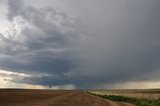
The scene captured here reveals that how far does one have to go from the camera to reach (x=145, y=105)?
119 feet

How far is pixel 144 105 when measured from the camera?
36.5 metres

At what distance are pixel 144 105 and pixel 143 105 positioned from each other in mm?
293

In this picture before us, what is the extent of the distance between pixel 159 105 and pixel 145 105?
1740mm

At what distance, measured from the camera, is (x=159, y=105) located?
35.4 m

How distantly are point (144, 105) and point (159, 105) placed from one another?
1.94 meters

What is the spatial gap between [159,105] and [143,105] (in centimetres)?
217

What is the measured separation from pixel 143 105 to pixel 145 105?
0.56m
